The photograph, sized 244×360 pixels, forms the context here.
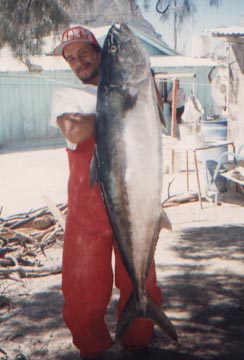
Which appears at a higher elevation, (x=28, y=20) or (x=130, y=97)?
(x=28, y=20)

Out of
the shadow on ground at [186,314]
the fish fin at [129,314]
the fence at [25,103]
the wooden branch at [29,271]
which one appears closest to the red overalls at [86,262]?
the fish fin at [129,314]

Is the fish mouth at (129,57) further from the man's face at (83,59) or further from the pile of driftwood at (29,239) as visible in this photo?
the pile of driftwood at (29,239)

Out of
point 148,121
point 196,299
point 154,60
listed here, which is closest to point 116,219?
point 148,121

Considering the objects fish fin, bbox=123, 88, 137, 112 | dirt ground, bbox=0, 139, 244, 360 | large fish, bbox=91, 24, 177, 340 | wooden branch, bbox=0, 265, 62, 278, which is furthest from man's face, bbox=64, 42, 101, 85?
wooden branch, bbox=0, 265, 62, 278

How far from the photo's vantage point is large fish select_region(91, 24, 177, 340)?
2105 mm

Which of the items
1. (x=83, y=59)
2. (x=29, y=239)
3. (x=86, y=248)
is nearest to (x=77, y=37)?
(x=83, y=59)

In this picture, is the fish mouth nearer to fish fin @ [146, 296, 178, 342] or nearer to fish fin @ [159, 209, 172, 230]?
fish fin @ [159, 209, 172, 230]

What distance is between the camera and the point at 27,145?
58.5ft

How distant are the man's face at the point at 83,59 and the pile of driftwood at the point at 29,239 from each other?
3076mm

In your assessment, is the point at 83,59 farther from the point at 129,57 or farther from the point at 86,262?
the point at 86,262

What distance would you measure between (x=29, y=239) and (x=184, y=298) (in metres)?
2.45

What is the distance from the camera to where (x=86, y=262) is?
301 centimetres

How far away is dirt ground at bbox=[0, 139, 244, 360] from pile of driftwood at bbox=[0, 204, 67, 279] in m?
0.10

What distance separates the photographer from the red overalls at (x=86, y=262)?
117 inches
